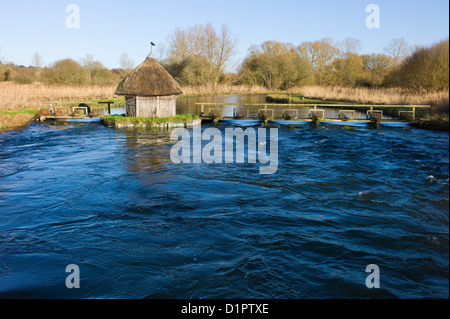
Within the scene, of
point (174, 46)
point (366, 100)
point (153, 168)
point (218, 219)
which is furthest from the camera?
point (174, 46)

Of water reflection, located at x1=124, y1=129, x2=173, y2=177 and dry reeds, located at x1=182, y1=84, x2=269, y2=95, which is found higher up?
dry reeds, located at x1=182, y1=84, x2=269, y2=95

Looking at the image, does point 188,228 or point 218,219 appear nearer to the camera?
point 188,228

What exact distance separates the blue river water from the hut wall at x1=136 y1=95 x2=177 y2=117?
318 inches

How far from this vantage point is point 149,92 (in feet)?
70.5

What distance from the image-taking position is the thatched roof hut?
21.6 metres

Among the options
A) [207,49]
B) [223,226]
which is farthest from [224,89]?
[223,226]

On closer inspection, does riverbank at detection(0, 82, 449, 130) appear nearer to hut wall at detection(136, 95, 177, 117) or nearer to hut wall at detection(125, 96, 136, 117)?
hut wall at detection(125, 96, 136, 117)

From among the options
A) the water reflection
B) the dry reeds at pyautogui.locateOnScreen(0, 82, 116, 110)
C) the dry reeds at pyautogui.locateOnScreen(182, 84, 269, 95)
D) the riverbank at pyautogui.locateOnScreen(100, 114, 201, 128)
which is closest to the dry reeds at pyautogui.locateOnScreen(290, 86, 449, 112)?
the dry reeds at pyautogui.locateOnScreen(182, 84, 269, 95)

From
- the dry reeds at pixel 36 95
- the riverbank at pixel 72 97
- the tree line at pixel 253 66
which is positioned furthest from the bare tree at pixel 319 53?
the dry reeds at pixel 36 95

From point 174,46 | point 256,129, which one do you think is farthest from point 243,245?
point 174,46

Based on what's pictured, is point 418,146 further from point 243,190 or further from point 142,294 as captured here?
point 142,294

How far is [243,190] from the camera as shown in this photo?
1027 cm

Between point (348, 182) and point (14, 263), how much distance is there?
28.5 ft

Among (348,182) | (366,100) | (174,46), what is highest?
(174,46)
